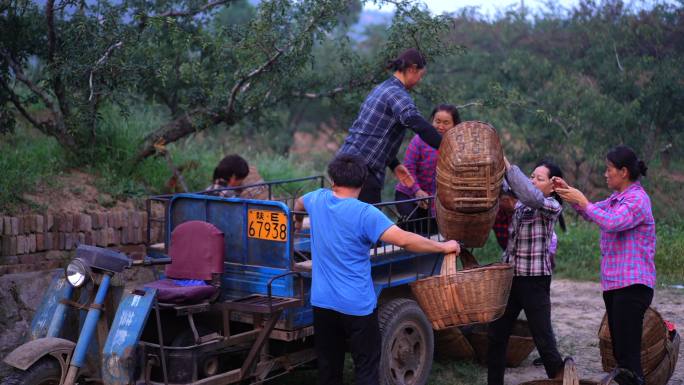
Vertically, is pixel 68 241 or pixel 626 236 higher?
pixel 626 236

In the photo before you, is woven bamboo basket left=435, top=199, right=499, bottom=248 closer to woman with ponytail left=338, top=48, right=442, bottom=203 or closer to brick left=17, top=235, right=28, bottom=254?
woman with ponytail left=338, top=48, right=442, bottom=203

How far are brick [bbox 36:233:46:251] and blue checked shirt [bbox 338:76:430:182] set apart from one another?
2.73 m

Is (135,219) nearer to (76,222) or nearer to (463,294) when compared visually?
(76,222)

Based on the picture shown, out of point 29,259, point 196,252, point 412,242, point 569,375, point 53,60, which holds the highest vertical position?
point 53,60

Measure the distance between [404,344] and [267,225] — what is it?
4.45ft

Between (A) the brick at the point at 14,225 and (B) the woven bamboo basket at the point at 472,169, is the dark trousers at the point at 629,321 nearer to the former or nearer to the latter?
(B) the woven bamboo basket at the point at 472,169

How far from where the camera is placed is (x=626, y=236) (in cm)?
536

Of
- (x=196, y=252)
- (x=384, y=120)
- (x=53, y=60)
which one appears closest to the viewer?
(x=196, y=252)

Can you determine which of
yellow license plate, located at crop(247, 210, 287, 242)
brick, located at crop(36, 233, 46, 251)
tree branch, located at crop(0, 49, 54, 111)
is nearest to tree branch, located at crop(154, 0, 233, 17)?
tree branch, located at crop(0, 49, 54, 111)

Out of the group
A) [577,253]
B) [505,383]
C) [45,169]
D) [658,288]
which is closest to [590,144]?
[577,253]

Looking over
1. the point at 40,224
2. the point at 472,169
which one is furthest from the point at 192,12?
the point at 472,169

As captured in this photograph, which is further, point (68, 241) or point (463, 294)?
point (68, 241)

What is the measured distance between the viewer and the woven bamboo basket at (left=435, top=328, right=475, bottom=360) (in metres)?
6.77

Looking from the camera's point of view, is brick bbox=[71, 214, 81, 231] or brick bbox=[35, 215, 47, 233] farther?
brick bbox=[71, 214, 81, 231]
